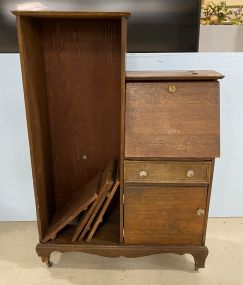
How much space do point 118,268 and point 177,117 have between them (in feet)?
2.85

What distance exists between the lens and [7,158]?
1.81m

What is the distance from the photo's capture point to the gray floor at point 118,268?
1471 millimetres

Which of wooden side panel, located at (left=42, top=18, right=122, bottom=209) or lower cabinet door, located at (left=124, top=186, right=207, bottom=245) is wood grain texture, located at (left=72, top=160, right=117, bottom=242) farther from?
wooden side panel, located at (left=42, top=18, right=122, bottom=209)

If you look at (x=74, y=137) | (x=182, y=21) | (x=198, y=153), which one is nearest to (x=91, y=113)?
(x=74, y=137)

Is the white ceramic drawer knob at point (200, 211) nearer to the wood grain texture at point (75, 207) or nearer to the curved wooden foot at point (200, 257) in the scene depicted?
the curved wooden foot at point (200, 257)

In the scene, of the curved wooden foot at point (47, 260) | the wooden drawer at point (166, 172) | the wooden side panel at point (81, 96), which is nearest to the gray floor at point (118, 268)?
the curved wooden foot at point (47, 260)

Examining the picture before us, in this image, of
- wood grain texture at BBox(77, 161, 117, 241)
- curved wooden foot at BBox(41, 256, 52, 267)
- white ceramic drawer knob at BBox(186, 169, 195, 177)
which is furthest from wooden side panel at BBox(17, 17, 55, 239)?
white ceramic drawer knob at BBox(186, 169, 195, 177)

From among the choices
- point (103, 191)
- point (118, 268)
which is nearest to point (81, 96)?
point (103, 191)

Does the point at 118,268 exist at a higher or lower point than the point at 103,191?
lower

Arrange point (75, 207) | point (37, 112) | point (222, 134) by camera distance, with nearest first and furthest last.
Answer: point (37, 112) < point (75, 207) < point (222, 134)

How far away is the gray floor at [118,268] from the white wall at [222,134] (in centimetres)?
26

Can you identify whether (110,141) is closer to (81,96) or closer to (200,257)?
(81,96)

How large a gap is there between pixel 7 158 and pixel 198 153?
1181 mm

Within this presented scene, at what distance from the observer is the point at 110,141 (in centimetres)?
163
